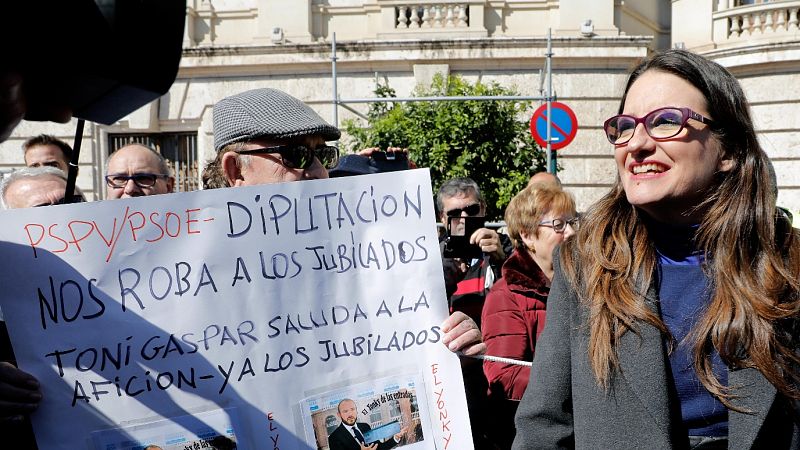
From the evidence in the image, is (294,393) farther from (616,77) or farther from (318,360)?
(616,77)

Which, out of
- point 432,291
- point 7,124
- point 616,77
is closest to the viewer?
point 7,124

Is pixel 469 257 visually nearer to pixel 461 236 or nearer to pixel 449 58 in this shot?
pixel 461 236

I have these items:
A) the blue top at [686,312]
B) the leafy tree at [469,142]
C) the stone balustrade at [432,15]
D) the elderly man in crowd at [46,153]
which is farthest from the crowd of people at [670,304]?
the stone balustrade at [432,15]

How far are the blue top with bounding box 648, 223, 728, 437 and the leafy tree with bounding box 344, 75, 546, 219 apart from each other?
8.83 meters

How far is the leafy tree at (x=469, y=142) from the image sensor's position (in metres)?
10.9

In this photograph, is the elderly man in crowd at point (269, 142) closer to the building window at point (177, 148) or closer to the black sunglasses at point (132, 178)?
the black sunglasses at point (132, 178)

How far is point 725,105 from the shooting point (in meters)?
1.88

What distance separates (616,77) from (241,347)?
1246 cm

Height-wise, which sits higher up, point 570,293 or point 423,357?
point 570,293

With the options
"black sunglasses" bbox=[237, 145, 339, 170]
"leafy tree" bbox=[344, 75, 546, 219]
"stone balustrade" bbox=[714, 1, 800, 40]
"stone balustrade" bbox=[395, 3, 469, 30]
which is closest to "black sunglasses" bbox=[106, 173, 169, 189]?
"black sunglasses" bbox=[237, 145, 339, 170]

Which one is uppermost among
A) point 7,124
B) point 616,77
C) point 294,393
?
point 616,77

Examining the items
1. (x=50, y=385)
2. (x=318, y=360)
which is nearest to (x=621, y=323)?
(x=318, y=360)

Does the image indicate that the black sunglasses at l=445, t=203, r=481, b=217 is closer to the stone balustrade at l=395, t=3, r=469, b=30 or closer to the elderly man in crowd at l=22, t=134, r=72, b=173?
the elderly man in crowd at l=22, t=134, r=72, b=173

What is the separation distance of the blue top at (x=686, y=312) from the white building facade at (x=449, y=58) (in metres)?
11.4
